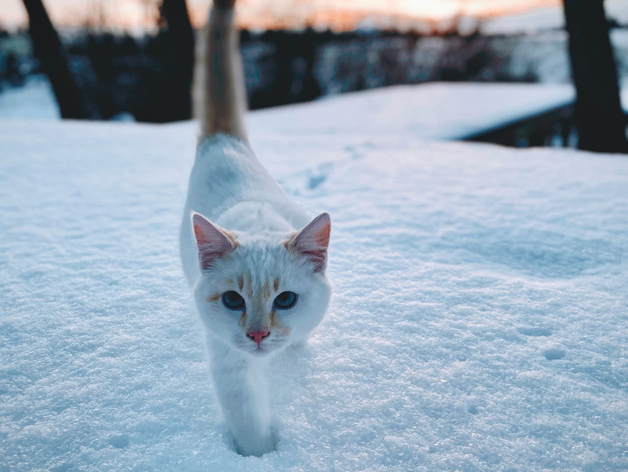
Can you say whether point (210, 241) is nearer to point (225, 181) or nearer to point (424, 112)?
point (225, 181)

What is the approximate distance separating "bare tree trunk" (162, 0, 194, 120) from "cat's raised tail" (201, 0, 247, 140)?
166 inches

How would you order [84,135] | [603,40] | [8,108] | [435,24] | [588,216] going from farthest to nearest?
[435,24] → [8,108] → [84,135] → [603,40] → [588,216]

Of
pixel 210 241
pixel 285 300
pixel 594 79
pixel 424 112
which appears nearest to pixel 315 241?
pixel 285 300

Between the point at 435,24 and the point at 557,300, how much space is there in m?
14.4

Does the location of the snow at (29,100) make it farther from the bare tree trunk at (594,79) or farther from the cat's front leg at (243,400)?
the cat's front leg at (243,400)

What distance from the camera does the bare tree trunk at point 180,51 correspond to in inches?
209

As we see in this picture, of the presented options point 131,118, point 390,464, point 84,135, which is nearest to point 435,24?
point 131,118

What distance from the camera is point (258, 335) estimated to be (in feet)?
3.08

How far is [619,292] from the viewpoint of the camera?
1.38 m

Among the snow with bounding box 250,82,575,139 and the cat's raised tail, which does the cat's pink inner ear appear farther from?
the snow with bounding box 250,82,575,139

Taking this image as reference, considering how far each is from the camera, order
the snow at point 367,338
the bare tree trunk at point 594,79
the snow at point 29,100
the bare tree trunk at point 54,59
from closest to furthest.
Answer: the snow at point 367,338 < the bare tree trunk at point 594,79 < the bare tree trunk at point 54,59 < the snow at point 29,100

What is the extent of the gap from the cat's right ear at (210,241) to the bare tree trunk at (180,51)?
5.40 m

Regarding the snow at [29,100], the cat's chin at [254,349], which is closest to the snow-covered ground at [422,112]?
the snow at [29,100]

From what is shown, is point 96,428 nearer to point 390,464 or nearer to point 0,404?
point 0,404
